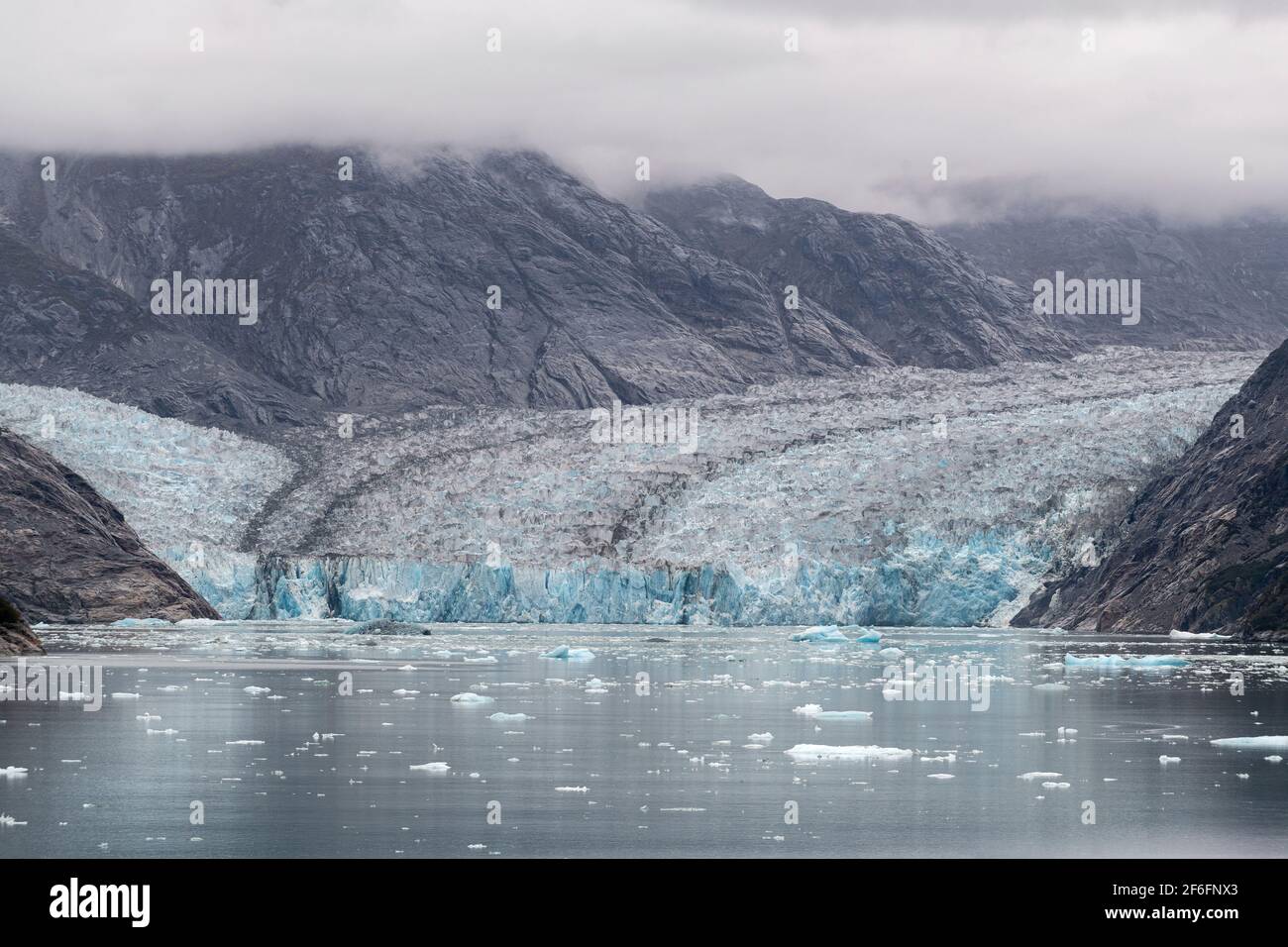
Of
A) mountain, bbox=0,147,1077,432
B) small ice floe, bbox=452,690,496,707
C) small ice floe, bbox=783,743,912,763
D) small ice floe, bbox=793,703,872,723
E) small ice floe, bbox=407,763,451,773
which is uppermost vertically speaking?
mountain, bbox=0,147,1077,432

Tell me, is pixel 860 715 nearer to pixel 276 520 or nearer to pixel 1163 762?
pixel 1163 762

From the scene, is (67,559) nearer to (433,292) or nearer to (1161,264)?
(433,292)

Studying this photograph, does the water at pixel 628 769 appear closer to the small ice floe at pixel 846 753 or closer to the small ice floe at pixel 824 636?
the small ice floe at pixel 846 753

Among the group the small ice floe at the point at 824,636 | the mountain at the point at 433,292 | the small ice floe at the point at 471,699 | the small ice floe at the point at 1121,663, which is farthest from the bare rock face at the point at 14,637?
the mountain at the point at 433,292

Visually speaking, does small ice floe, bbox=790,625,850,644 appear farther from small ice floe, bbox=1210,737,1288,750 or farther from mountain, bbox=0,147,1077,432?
mountain, bbox=0,147,1077,432

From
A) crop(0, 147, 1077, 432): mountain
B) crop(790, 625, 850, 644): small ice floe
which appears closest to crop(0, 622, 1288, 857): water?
crop(790, 625, 850, 644): small ice floe

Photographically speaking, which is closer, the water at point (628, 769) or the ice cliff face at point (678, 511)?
the water at point (628, 769)
